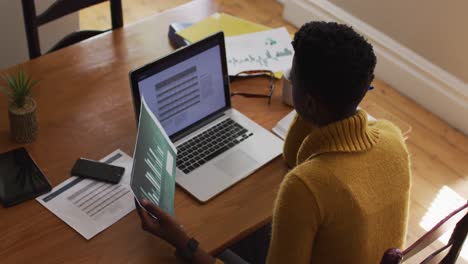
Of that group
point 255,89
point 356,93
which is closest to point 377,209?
point 356,93

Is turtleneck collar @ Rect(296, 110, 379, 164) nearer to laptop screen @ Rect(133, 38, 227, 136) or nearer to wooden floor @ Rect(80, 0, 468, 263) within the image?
laptop screen @ Rect(133, 38, 227, 136)

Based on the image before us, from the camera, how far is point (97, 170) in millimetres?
1631

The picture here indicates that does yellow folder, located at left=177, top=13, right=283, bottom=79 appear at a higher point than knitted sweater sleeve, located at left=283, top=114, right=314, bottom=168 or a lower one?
higher

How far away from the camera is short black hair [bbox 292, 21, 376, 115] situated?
4.15ft

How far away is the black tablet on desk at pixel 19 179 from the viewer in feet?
5.06

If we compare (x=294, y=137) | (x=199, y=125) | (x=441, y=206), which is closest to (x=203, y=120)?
(x=199, y=125)

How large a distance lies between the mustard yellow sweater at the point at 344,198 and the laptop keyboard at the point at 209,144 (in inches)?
15.3

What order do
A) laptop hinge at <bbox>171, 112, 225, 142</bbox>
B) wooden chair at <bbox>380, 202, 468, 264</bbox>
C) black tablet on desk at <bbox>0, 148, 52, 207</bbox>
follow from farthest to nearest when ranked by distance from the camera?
laptop hinge at <bbox>171, 112, 225, 142</bbox> → black tablet on desk at <bbox>0, 148, 52, 207</bbox> → wooden chair at <bbox>380, 202, 468, 264</bbox>

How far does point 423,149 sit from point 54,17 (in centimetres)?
182

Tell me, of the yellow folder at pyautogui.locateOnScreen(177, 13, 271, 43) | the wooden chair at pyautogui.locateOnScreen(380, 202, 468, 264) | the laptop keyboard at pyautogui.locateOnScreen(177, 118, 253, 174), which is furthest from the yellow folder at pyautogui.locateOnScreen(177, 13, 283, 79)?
the wooden chair at pyautogui.locateOnScreen(380, 202, 468, 264)

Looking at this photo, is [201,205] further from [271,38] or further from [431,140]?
[431,140]

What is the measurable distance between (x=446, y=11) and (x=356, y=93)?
1.92m

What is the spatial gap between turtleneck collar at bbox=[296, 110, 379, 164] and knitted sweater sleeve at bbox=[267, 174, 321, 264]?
0.10 m

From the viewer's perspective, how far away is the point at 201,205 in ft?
5.24
